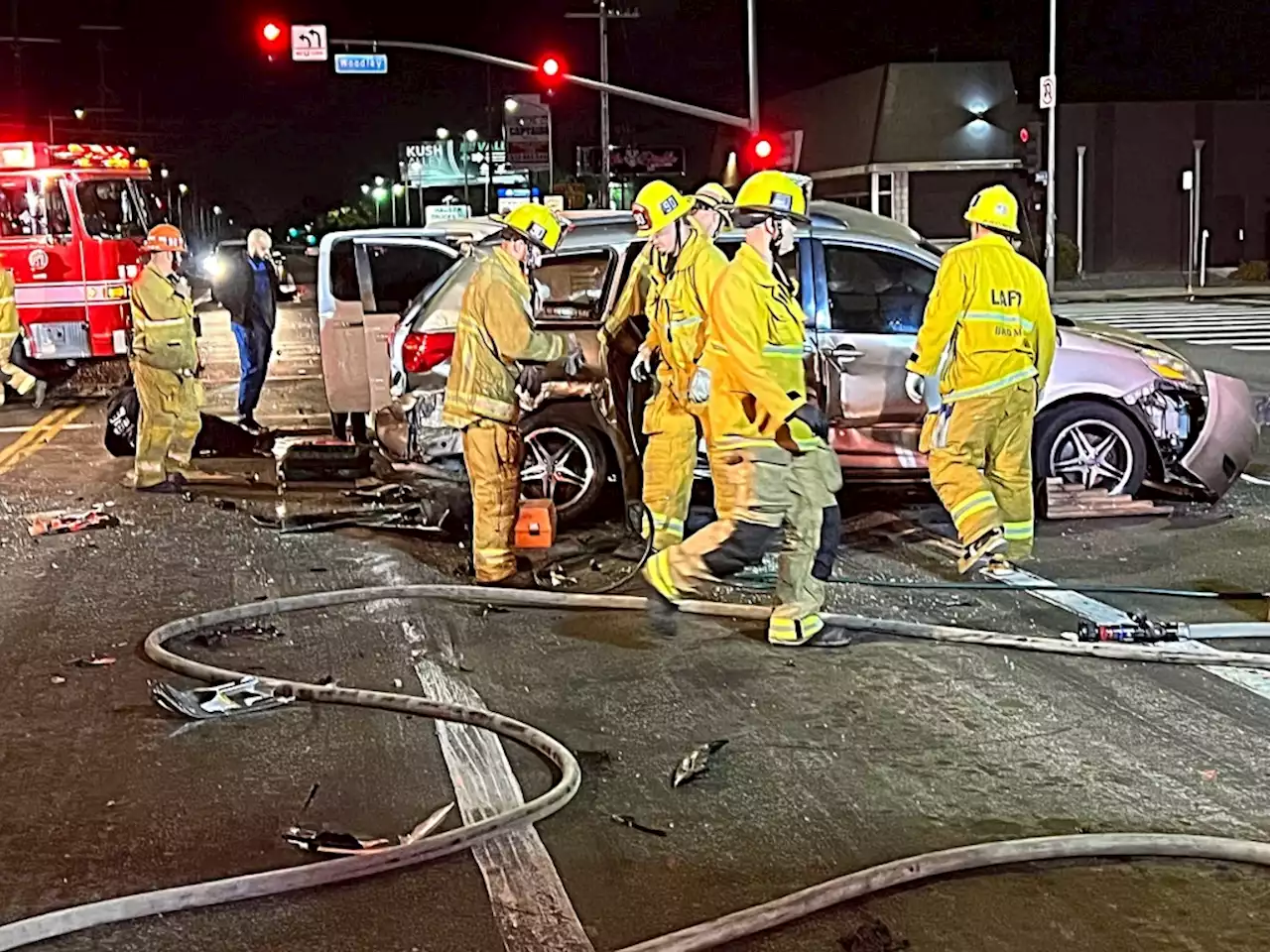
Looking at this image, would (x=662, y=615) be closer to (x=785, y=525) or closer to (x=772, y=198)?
(x=785, y=525)

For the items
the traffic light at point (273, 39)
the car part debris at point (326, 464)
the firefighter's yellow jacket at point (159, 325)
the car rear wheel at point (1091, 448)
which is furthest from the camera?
the traffic light at point (273, 39)

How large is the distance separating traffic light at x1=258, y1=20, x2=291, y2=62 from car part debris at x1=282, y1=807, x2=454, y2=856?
851 inches

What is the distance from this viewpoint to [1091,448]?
31.4 ft

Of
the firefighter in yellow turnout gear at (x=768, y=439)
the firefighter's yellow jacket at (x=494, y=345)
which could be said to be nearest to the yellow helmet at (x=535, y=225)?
the firefighter's yellow jacket at (x=494, y=345)

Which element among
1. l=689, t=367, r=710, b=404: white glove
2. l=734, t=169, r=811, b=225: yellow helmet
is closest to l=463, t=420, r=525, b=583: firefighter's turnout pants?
l=689, t=367, r=710, b=404: white glove

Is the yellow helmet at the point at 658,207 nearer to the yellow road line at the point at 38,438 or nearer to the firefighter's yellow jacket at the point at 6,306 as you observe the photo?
the yellow road line at the point at 38,438

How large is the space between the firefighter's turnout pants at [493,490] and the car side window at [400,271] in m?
4.23

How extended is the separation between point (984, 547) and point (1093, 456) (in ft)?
5.80

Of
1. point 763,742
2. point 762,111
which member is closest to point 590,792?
point 763,742

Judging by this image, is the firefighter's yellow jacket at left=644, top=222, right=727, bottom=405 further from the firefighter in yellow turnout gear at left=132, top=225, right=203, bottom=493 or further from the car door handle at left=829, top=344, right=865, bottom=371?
the firefighter in yellow turnout gear at left=132, top=225, right=203, bottom=493

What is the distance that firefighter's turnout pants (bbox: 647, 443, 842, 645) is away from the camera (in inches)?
266

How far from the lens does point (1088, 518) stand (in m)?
9.57

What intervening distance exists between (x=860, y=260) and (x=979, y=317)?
1.43 m

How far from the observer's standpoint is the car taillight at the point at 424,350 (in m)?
9.52
